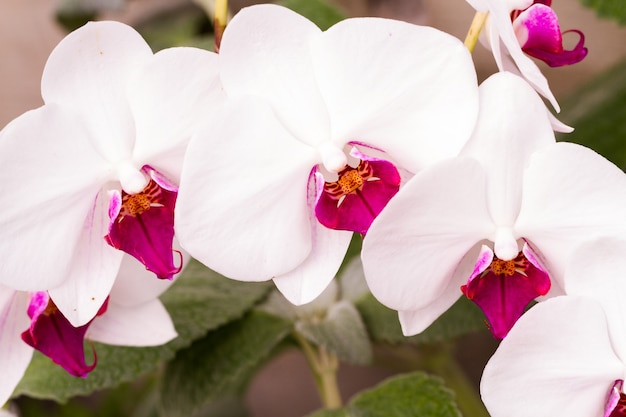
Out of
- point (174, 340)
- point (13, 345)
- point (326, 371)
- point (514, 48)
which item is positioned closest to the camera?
point (514, 48)

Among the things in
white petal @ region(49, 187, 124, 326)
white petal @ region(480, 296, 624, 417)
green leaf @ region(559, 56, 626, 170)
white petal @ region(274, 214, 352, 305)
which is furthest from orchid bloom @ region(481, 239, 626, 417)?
green leaf @ region(559, 56, 626, 170)

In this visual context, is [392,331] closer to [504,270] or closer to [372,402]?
[372,402]

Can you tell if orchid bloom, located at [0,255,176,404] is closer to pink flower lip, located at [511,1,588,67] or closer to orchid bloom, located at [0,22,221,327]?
orchid bloom, located at [0,22,221,327]

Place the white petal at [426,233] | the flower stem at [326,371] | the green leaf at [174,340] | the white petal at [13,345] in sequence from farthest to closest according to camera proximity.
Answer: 1. the flower stem at [326,371]
2. the green leaf at [174,340]
3. the white petal at [13,345]
4. the white petal at [426,233]

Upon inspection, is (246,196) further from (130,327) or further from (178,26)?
(178,26)

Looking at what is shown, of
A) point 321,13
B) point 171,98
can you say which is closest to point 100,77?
point 171,98

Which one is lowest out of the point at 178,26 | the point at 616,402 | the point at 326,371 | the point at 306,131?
the point at 326,371

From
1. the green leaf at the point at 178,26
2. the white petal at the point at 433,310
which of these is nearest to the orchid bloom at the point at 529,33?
the white petal at the point at 433,310

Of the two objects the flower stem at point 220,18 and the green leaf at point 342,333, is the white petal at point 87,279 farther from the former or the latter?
the green leaf at point 342,333
